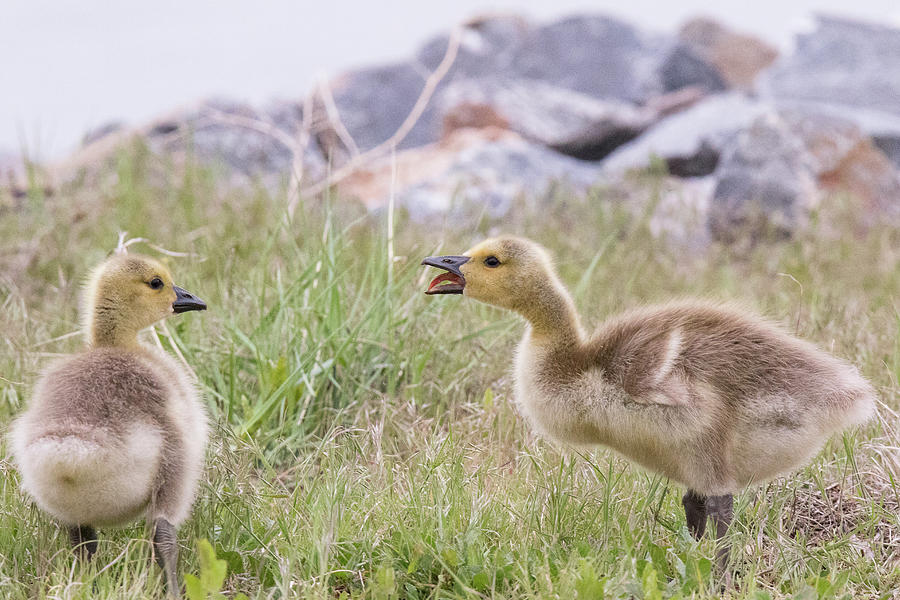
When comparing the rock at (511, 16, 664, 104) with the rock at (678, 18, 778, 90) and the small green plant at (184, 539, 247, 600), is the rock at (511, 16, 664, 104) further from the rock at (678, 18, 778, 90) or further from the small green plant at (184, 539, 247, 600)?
the small green plant at (184, 539, 247, 600)

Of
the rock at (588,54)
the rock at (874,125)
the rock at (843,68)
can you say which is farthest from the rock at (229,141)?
the rock at (843,68)

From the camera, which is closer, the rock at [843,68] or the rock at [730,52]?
the rock at [843,68]

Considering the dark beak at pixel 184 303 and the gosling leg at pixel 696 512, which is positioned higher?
the dark beak at pixel 184 303

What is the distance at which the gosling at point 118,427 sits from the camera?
9.29ft

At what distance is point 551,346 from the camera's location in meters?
3.46

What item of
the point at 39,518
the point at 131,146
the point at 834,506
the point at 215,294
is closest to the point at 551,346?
the point at 834,506

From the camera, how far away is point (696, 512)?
3.42 metres

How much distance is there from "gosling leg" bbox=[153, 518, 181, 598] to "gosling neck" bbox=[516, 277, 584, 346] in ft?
4.45

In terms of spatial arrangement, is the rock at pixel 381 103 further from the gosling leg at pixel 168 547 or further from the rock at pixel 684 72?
the gosling leg at pixel 168 547

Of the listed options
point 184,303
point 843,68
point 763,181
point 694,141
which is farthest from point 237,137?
point 843,68

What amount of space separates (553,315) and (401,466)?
913 millimetres

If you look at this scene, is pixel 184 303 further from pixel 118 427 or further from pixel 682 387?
pixel 682 387

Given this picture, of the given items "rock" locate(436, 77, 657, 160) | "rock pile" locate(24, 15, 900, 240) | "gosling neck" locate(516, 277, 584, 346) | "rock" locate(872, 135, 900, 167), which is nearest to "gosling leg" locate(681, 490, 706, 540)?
"gosling neck" locate(516, 277, 584, 346)

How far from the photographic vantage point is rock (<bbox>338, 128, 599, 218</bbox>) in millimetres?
10070
